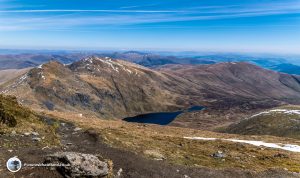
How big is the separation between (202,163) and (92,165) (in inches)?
715

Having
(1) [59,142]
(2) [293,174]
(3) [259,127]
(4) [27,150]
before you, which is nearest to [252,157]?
(2) [293,174]

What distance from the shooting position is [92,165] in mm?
30016

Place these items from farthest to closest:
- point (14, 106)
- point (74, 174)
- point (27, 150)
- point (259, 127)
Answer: point (259, 127)
point (14, 106)
point (27, 150)
point (74, 174)

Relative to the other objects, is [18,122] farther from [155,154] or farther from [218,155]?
[218,155]

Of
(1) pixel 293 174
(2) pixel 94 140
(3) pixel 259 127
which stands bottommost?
(3) pixel 259 127

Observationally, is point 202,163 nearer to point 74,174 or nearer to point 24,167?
point 74,174
